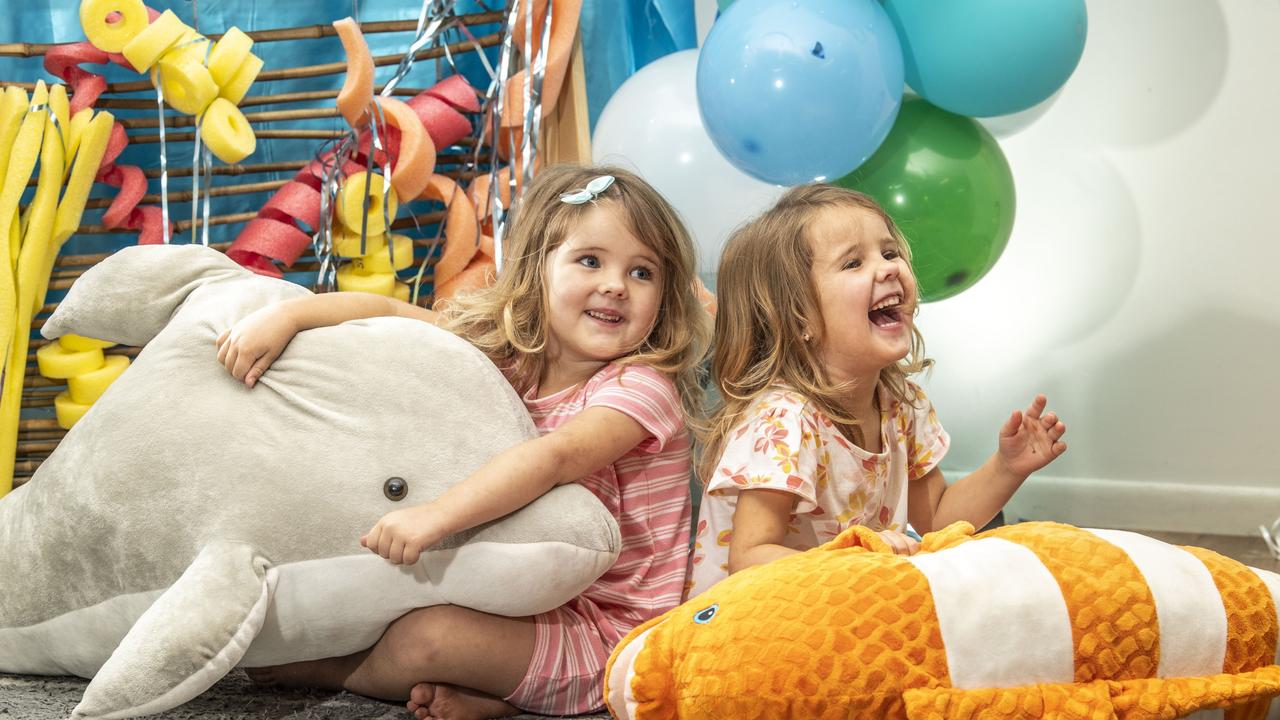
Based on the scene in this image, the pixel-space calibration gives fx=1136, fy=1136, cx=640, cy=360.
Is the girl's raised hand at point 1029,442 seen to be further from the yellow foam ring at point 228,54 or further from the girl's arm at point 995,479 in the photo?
the yellow foam ring at point 228,54

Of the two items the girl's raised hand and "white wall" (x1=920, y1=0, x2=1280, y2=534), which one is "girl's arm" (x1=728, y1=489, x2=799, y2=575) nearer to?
the girl's raised hand

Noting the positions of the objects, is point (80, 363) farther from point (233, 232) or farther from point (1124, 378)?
point (1124, 378)

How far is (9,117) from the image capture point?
158 cm

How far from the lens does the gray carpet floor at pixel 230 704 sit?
0.95 metres

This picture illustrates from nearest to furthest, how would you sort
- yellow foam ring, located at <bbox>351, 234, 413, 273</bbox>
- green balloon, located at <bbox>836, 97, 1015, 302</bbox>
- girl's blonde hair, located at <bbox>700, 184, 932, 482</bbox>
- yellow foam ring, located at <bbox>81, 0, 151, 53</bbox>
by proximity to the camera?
girl's blonde hair, located at <bbox>700, 184, 932, 482</bbox> < green balloon, located at <bbox>836, 97, 1015, 302</bbox> < yellow foam ring, located at <bbox>81, 0, 151, 53</bbox> < yellow foam ring, located at <bbox>351, 234, 413, 273</bbox>

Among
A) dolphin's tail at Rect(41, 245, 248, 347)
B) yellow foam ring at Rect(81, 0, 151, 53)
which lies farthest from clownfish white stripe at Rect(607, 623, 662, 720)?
yellow foam ring at Rect(81, 0, 151, 53)

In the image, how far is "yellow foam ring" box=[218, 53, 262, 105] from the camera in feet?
5.29

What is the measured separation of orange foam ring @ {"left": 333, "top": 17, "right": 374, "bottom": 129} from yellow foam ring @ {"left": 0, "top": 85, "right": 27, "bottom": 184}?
0.44 m

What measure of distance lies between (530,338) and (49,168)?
83 centimetres

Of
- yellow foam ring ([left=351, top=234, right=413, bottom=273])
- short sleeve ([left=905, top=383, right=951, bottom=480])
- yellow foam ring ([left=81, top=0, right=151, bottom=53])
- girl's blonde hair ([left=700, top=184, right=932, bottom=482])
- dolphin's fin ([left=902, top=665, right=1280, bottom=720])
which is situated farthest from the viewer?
yellow foam ring ([left=351, top=234, right=413, bottom=273])

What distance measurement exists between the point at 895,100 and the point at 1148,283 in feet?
2.63

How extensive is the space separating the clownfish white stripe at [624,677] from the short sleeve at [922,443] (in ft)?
1.78

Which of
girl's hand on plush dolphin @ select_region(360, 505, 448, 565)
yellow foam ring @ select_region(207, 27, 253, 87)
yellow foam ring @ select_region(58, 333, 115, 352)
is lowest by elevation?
yellow foam ring @ select_region(58, 333, 115, 352)

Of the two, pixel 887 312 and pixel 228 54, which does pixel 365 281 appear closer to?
pixel 228 54
